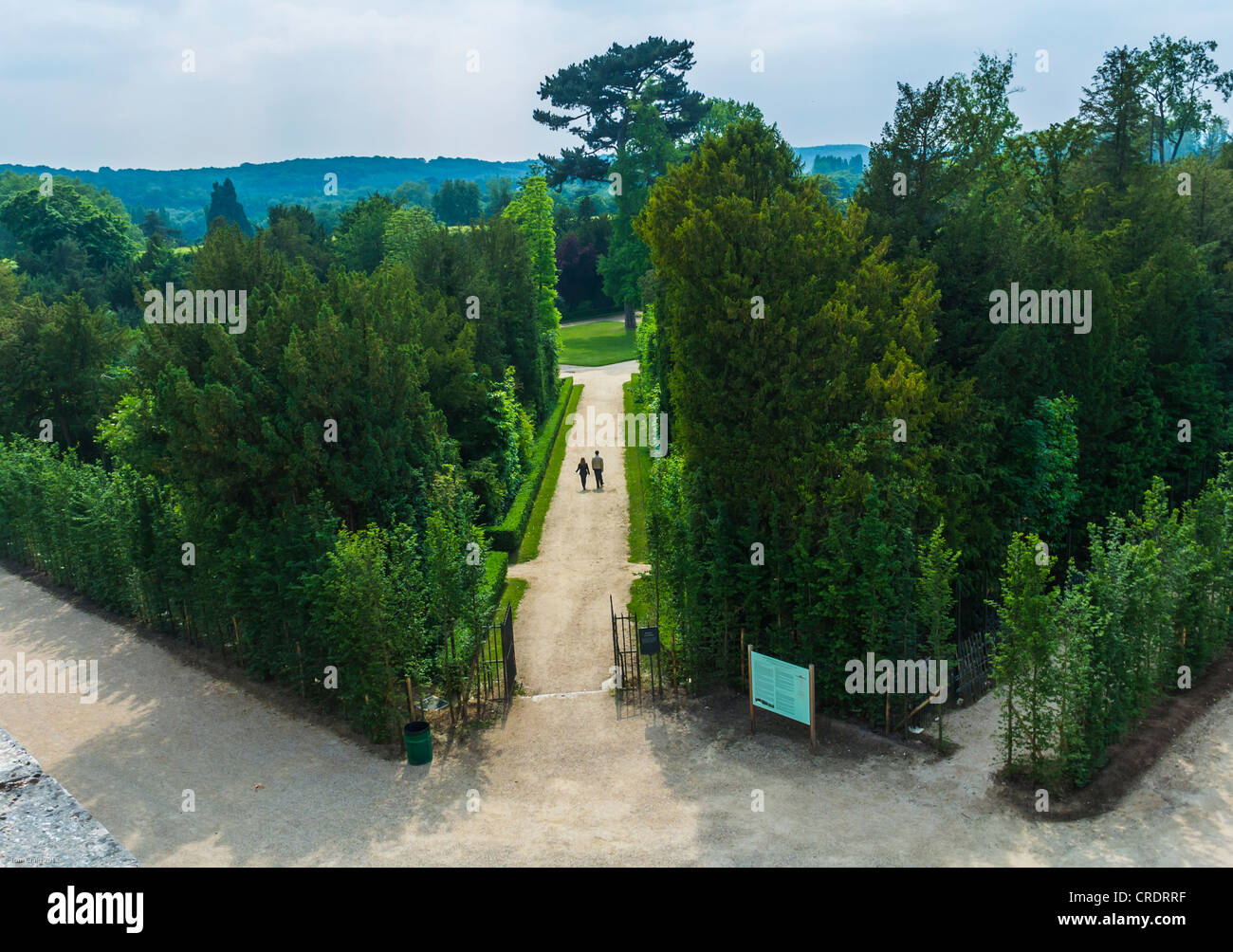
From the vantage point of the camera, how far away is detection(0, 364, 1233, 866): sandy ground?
16.3 m

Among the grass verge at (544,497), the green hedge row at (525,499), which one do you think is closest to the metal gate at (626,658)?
the green hedge row at (525,499)

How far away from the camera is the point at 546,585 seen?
103 ft

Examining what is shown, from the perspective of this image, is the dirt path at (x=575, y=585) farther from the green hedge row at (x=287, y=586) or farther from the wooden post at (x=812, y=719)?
the wooden post at (x=812, y=719)

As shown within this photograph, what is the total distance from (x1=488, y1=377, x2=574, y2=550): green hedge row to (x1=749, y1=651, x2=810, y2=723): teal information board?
12480mm

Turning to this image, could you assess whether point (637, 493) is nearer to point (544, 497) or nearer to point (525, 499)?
point (544, 497)

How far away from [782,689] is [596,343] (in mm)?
70667

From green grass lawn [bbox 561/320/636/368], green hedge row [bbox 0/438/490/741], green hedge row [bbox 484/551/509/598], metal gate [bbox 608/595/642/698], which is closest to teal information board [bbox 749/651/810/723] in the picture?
metal gate [bbox 608/595/642/698]

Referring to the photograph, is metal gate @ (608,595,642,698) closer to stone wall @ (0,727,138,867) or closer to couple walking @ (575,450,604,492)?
stone wall @ (0,727,138,867)

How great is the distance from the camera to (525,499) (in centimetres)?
3888

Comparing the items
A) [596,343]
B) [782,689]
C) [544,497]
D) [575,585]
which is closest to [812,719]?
[782,689]

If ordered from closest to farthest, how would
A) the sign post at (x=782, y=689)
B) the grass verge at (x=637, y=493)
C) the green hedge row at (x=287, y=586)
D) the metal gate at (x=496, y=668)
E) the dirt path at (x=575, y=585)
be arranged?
the sign post at (x=782, y=689)
the green hedge row at (x=287, y=586)
the metal gate at (x=496, y=668)
the dirt path at (x=575, y=585)
the grass verge at (x=637, y=493)

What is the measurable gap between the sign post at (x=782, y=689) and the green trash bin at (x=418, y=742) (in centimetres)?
697

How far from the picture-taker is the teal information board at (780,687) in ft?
64.5
